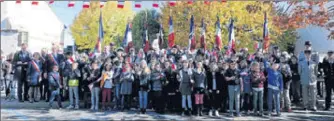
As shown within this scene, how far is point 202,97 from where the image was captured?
10.9 m

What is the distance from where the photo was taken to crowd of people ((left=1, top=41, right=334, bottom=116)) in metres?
11.0

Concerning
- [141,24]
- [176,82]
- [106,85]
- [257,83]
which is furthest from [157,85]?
[141,24]

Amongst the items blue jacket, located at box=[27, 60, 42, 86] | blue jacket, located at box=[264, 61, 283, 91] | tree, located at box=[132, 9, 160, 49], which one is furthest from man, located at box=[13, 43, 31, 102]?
tree, located at box=[132, 9, 160, 49]

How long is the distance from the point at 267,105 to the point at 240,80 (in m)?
1.38

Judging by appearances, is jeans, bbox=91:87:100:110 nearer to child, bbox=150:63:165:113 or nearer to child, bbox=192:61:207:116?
child, bbox=150:63:165:113

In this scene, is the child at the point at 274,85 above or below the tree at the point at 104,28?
below

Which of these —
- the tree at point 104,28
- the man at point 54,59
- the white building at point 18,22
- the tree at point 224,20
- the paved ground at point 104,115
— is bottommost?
the paved ground at point 104,115

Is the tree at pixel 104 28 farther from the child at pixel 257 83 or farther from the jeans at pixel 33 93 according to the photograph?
the child at pixel 257 83

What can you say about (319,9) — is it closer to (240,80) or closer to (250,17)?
(240,80)

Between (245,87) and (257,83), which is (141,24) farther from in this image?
(257,83)

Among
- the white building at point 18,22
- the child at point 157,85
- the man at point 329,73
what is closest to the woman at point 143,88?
the child at point 157,85

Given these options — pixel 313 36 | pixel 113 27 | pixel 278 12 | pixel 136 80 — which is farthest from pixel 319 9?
pixel 113 27

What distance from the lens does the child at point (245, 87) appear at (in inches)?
439

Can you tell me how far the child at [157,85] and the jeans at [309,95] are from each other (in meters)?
4.30
